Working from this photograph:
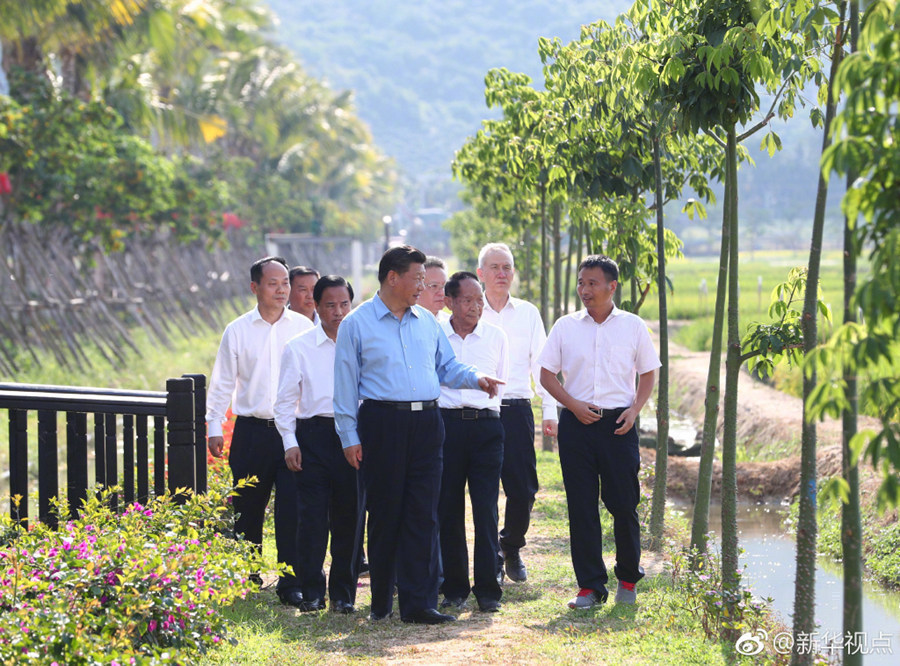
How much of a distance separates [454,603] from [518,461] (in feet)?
3.23

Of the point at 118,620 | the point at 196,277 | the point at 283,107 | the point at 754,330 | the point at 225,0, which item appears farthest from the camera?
the point at 283,107

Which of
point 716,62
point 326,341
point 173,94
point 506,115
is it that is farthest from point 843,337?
point 173,94

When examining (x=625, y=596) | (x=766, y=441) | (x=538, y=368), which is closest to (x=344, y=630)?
(x=625, y=596)

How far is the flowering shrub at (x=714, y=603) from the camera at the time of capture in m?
5.65

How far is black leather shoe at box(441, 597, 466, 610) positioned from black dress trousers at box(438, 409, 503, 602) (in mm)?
16

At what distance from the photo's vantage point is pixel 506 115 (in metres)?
11.6

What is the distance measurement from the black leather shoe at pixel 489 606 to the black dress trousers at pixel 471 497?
0.06 ft

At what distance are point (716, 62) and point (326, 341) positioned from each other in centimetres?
248

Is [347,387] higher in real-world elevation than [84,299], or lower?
lower

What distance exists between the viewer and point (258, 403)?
677 centimetres

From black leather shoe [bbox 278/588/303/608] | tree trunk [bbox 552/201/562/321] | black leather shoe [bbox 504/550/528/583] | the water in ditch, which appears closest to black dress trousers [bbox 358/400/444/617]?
black leather shoe [bbox 278/588/303/608]

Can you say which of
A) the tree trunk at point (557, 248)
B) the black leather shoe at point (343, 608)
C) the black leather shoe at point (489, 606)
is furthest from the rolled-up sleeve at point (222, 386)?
the tree trunk at point (557, 248)

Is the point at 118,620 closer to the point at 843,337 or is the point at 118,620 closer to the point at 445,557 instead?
the point at 445,557

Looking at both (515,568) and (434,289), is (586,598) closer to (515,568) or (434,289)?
(515,568)
